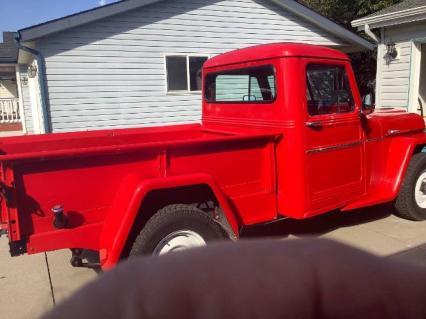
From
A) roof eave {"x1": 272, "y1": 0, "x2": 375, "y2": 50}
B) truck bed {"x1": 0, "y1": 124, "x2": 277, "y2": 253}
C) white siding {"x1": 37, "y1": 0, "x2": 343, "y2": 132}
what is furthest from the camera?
roof eave {"x1": 272, "y1": 0, "x2": 375, "y2": 50}

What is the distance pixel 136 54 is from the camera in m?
9.38

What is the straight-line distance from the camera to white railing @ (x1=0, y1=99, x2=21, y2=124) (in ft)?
59.5

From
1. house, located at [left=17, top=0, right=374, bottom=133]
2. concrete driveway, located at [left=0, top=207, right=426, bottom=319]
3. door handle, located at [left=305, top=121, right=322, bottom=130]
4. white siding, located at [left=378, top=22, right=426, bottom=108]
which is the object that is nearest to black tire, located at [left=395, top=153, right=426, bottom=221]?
concrete driveway, located at [left=0, top=207, right=426, bottom=319]

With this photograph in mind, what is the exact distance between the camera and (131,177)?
3170 mm

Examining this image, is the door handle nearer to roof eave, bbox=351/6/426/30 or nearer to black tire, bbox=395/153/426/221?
black tire, bbox=395/153/426/221

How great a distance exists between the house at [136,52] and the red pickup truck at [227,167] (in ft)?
15.3

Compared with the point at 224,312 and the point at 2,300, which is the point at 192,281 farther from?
the point at 2,300

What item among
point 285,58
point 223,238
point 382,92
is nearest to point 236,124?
point 285,58

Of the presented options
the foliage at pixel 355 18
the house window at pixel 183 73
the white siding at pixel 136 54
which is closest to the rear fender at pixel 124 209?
the white siding at pixel 136 54

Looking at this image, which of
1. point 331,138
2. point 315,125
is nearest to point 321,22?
point 331,138

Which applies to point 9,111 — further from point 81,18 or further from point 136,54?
point 81,18

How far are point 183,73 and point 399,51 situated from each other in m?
4.97

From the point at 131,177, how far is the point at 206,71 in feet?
7.27

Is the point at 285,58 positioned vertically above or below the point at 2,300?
above
